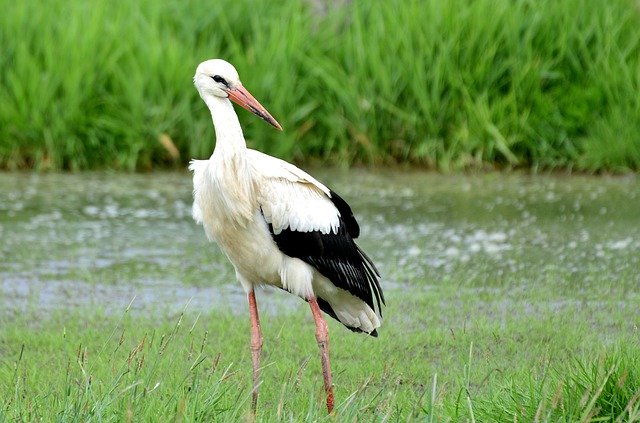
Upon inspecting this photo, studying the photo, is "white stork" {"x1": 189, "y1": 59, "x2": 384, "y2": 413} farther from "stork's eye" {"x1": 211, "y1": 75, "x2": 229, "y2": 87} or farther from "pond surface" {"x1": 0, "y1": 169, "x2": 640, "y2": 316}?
"pond surface" {"x1": 0, "y1": 169, "x2": 640, "y2": 316}

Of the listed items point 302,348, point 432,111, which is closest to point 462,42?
point 432,111

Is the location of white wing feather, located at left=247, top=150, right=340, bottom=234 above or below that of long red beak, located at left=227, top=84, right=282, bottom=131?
below

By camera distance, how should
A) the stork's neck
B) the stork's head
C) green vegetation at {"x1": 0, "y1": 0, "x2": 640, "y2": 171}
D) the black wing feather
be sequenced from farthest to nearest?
1. green vegetation at {"x1": 0, "y1": 0, "x2": 640, "y2": 171}
2. the black wing feather
3. the stork's head
4. the stork's neck

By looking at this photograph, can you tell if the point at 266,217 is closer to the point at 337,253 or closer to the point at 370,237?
the point at 337,253

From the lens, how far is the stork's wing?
550 cm

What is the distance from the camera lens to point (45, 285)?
7656 millimetres

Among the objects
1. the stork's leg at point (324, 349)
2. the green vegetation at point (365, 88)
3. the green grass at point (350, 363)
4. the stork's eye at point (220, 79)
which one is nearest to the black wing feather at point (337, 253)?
the stork's leg at point (324, 349)

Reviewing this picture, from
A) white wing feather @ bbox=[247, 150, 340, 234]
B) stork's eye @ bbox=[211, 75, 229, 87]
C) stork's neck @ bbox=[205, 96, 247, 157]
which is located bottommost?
white wing feather @ bbox=[247, 150, 340, 234]

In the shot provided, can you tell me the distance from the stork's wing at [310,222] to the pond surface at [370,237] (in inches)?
63.6

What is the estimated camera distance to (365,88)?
37.1 ft

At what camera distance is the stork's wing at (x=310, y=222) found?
5504 mm

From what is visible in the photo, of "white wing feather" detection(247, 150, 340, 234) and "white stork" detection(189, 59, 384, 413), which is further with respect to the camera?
"white wing feather" detection(247, 150, 340, 234)

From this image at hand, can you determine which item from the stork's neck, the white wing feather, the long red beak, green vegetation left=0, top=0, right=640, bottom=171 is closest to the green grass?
the white wing feather

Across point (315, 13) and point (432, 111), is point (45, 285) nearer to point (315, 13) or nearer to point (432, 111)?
point (432, 111)
